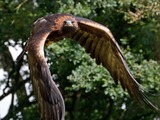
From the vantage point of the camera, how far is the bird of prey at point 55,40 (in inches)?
177

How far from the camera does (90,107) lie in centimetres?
1117

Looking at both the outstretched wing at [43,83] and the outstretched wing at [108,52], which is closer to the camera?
the outstretched wing at [43,83]

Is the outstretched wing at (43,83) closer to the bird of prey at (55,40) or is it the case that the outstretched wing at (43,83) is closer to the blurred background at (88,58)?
the bird of prey at (55,40)

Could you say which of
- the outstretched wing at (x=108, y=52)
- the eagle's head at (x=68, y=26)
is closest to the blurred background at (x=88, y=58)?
the outstretched wing at (x=108, y=52)

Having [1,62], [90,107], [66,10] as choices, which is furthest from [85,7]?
[1,62]

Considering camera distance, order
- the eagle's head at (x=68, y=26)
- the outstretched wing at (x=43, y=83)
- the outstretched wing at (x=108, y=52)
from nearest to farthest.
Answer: the outstretched wing at (x=43, y=83) < the eagle's head at (x=68, y=26) < the outstretched wing at (x=108, y=52)

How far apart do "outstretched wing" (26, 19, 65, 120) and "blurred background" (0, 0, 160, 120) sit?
305 centimetres

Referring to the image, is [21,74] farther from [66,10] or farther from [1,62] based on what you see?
[66,10]

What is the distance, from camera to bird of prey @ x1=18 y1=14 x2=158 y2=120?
14.8ft

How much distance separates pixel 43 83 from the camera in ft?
14.9

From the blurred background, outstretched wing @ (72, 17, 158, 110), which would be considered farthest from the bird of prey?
the blurred background

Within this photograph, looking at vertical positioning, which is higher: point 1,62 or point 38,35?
point 38,35

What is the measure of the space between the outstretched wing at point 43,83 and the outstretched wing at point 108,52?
0.66m

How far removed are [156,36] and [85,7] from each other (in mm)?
1190
